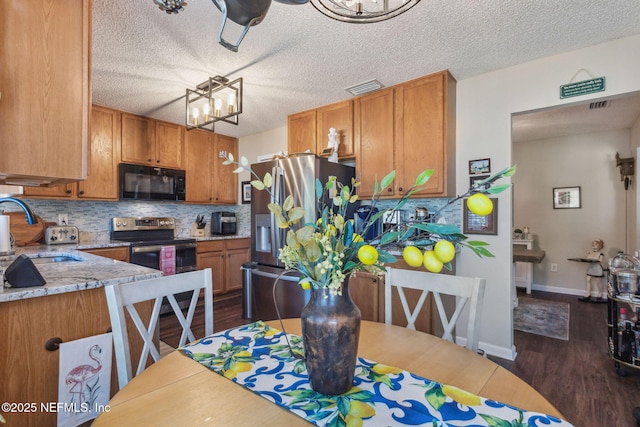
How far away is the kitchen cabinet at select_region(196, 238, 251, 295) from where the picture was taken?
13.5 ft

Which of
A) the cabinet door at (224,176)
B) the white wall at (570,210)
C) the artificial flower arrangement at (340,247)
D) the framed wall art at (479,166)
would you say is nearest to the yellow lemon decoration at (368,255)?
the artificial flower arrangement at (340,247)

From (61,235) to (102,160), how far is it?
0.89 metres

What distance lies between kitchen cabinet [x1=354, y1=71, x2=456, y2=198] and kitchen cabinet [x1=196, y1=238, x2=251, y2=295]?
2211 millimetres

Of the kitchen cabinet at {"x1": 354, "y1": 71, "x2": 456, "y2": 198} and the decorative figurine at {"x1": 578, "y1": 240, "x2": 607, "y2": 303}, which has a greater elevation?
the kitchen cabinet at {"x1": 354, "y1": 71, "x2": 456, "y2": 198}

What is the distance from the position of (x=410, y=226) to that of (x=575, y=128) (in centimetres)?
505

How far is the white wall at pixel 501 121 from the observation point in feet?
7.47

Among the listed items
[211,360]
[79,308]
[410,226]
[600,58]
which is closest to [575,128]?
[600,58]

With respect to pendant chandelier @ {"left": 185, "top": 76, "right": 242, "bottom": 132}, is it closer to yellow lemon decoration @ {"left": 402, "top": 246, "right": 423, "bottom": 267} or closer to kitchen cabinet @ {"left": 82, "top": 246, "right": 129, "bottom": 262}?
kitchen cabinet @ {"left": 82, "top": 246, "right": 129, "bottom": 262}

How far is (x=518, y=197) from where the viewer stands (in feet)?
16.8

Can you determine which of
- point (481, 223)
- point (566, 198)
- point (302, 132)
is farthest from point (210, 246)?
point (566, 198)

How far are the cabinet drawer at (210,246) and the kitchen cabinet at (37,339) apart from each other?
2709 mm

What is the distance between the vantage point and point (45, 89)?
4.44ft

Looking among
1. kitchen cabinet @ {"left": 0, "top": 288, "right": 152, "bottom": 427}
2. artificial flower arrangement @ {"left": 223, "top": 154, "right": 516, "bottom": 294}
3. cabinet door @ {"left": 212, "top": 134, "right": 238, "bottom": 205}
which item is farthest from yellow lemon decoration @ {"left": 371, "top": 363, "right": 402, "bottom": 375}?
cabinet door @ {"left": 212, "top": 134, "right": 238, "bottom": 205}

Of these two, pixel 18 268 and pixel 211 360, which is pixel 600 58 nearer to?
pixel 211 360
